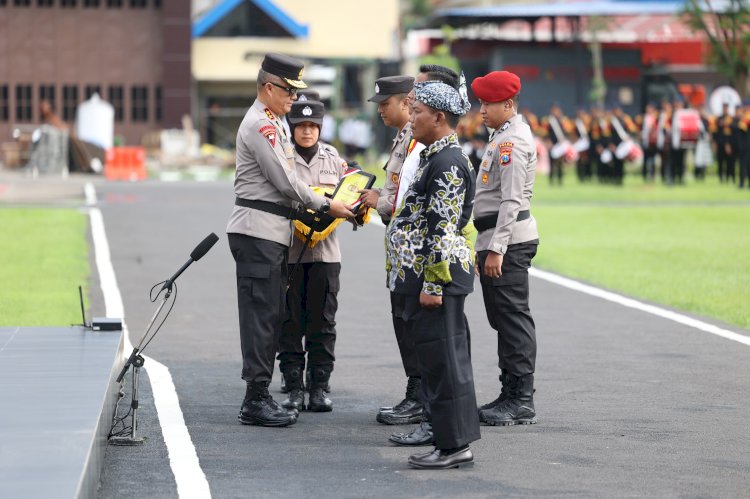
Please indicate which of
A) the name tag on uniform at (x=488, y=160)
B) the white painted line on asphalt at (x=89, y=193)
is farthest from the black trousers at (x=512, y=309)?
the white painted line on asphalt at (x=89, y=193)

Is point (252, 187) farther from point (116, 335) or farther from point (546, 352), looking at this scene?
point (546, 352)

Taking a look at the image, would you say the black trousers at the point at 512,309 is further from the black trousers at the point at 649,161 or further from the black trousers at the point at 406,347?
the black trousers at the point at 649,161

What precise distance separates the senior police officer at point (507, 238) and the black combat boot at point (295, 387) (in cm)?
112

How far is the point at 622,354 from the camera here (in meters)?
11.3

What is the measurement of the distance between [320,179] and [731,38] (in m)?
44.4

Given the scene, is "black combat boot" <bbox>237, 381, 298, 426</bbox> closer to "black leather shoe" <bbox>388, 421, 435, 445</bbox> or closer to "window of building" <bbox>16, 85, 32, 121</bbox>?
"black leather shoe" <bbox>388, 421, 435, 445</bbox>

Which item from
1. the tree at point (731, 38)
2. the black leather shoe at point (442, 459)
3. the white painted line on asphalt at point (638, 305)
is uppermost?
the tree at point (731, 38)

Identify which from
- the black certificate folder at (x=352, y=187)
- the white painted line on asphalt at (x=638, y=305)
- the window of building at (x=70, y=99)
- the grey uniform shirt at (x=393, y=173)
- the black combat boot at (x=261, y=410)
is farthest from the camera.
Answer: the window of building at (x=70, y=99)

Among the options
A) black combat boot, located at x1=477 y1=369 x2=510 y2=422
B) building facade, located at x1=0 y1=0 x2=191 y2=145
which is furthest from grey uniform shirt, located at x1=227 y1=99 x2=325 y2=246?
building facade, located at x1=0 y1=0 x2=191 y2=145

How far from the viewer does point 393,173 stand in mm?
8750

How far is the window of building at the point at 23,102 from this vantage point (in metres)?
54.8

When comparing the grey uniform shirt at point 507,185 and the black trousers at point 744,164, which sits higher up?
the grey uniform shirt at point 507,185

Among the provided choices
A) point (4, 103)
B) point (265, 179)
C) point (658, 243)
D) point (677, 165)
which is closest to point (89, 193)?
point (658, 243)

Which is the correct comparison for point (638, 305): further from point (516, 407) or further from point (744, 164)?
point (744, 164)
